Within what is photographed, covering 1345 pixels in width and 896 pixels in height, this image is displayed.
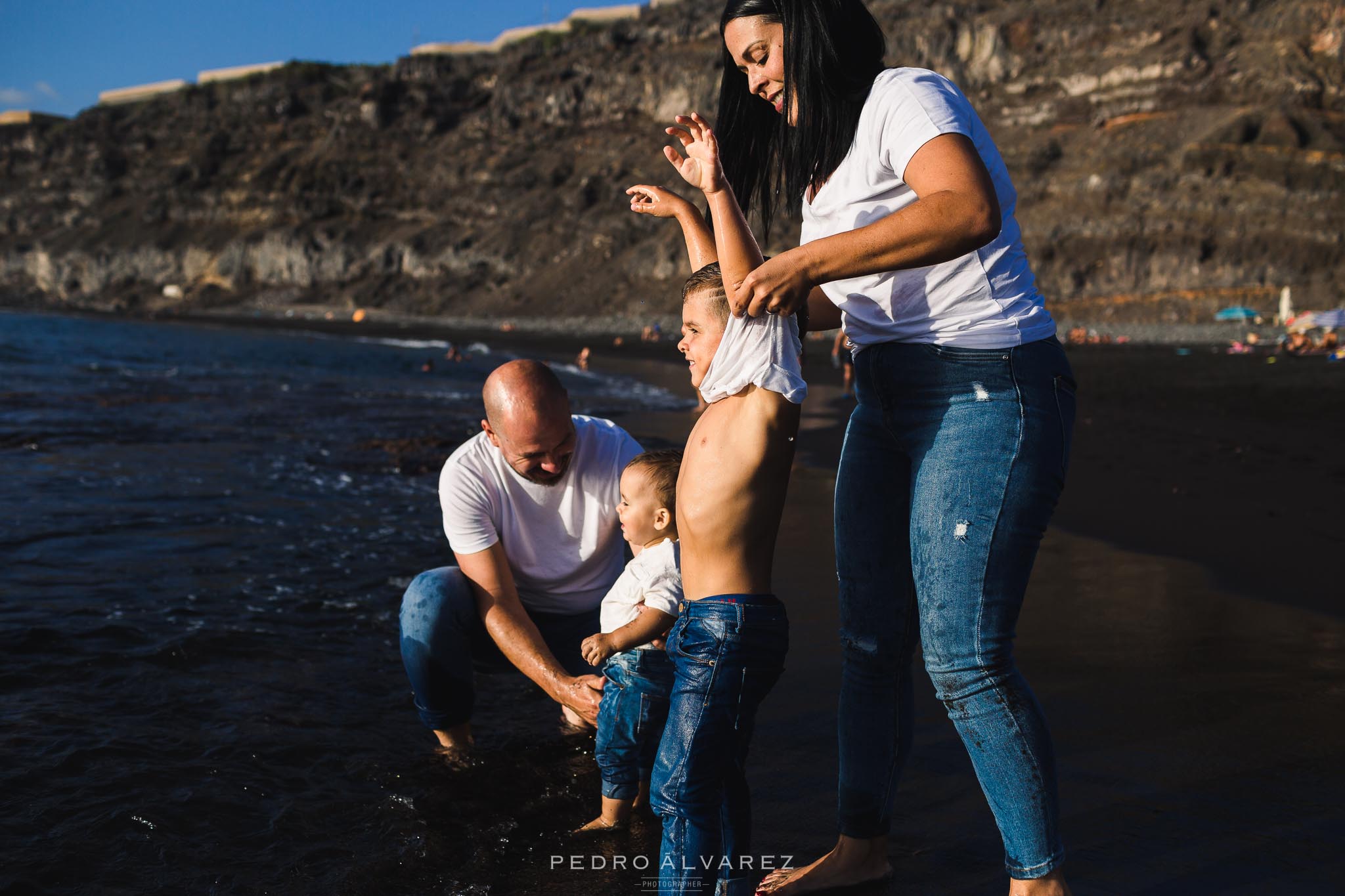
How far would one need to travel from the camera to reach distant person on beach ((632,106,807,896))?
226 centimetres

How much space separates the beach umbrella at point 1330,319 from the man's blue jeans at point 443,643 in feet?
103

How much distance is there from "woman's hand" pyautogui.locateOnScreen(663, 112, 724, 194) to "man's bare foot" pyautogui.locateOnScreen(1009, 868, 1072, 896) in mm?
1676

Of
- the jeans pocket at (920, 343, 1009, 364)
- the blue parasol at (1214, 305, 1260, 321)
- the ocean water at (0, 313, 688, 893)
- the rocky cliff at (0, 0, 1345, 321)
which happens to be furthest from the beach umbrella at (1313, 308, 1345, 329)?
the jeans pocket at (920, 343, 1009, 364)

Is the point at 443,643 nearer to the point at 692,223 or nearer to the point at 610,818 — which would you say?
the point at 610,818

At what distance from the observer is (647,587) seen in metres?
2.98

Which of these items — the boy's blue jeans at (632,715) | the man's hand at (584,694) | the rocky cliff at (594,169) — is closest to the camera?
the boy's blue jeans at (632,715)

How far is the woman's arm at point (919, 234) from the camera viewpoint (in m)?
1.92

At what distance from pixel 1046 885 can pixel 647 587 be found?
53.0 inches

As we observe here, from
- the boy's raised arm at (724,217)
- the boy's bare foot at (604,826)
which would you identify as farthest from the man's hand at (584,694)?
the boy's raised arm at (724,217)

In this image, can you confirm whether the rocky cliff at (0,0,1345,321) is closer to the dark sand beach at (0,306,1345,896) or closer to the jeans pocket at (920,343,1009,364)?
the dark sand beach at (0,306,1345,896)

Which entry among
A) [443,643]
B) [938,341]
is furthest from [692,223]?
[443,643]

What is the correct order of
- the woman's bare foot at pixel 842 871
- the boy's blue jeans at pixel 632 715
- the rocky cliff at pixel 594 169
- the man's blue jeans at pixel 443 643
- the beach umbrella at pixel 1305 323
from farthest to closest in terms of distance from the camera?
the rocky cliff at pixel 594 169
the beach umbrella at pixel 1305 323
the man's blue jeans at pixel 443 643
the boy's blue jeans at pixel 632 715
the woman's bare foot at pixel 842 871

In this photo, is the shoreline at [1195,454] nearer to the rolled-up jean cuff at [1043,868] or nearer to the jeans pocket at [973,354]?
the rolled-up jean cuff at [1043,868]

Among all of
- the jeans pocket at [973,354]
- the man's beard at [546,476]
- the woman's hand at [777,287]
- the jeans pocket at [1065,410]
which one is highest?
the woman's hand at [777,287]
